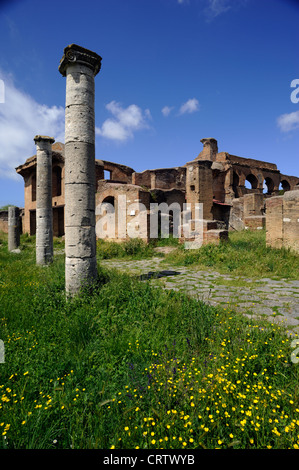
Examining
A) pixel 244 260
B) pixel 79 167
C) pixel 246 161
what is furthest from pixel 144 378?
pixel 246 161

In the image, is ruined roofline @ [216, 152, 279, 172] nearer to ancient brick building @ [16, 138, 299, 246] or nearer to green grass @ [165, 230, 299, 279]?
ancient brick building @ [16, 138, 299, 246]

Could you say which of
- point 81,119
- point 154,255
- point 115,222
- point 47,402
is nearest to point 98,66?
point 81,119

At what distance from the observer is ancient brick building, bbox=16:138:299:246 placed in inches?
552

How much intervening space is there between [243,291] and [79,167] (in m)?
4.22

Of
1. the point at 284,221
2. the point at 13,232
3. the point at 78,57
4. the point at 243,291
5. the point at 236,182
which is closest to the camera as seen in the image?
the point at 78,57

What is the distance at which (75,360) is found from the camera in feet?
8.74

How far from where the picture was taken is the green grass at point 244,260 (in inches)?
270

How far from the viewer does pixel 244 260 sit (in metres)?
8.05

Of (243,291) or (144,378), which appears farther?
(243,291)

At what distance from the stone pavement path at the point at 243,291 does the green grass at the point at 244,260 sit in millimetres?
552

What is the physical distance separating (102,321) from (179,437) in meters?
2.09

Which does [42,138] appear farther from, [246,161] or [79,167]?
[246,161]

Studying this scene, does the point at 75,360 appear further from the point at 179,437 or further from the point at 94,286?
the point at 94,286

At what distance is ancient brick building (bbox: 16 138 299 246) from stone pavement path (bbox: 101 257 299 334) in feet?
14.5
